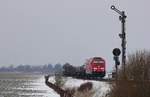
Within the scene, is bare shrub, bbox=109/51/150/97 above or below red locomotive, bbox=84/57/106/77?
below

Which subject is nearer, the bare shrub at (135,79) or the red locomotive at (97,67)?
the bare shrub at (135,79)

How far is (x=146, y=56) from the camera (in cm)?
2883

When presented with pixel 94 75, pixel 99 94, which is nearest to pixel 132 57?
pixel 99 94

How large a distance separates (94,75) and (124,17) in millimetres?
38111

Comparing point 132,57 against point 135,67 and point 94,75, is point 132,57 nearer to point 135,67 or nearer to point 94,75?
point 135,67

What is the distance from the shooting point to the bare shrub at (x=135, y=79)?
89.7 feet

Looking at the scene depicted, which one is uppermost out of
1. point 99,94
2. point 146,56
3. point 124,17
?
point 124,17

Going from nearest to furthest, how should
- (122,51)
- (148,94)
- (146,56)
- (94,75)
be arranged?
(148,94)
(146,56)
(122,51)
(94,75)

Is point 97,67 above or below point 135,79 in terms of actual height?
above

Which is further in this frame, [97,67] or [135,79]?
[97,67]

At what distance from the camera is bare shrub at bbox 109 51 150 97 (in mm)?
27344

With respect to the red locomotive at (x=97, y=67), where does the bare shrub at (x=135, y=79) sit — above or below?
below

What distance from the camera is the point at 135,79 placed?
92.7ft

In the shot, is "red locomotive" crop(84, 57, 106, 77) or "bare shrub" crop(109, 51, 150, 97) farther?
"red locomotive" crop(84, 57, 106, 77)
